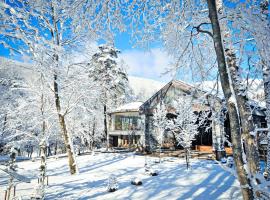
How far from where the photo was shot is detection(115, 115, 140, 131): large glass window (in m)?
33.2

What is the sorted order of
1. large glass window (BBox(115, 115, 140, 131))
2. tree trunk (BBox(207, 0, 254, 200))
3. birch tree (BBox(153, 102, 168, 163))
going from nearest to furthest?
1. tree trunk (BBox(207, 0, 254, 200))
2. birch tree (BBox(153, 102, 168, 163))
3. large glass window (BBox(115, 115, 140, 131))

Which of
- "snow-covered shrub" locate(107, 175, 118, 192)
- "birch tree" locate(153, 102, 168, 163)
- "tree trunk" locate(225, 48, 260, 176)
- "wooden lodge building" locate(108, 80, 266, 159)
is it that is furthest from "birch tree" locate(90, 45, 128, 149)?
"tree trunk" locate(225, 48, 260, 176)

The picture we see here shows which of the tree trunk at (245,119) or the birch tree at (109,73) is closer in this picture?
the tree trunk at (245,119)

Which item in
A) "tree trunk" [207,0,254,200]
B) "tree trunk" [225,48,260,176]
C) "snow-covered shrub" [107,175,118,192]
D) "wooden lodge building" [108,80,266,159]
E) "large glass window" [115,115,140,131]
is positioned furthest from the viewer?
"large glass window" [115,115,140,131]

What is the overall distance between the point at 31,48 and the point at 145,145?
819 inches

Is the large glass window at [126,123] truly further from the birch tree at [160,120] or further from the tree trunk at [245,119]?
the tree trunk at [245,119]

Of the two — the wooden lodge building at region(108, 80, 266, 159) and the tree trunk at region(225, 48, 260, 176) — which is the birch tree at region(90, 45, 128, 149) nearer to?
the wooden lodge building at region(108, 80, 266, 159)

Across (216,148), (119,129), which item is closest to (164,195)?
(216,148)

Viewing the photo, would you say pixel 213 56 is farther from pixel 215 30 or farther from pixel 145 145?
pixel 145 145

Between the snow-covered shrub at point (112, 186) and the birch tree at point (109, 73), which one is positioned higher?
the birch tree at point (109, 73)

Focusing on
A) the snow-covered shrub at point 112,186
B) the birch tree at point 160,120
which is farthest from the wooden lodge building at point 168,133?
the snow-covered shrub at point 112,186

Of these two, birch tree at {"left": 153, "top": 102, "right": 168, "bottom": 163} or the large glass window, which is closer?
birch tree at {"left": 153, "top": 102, "right": 168, "bottom": 163}

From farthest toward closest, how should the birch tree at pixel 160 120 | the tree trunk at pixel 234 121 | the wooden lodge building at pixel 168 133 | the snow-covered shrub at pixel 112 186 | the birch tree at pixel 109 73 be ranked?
the birch tree at pixel 109 73
the birch tree at pixel 160 120
the wooden lodge building at pixel 168 133
the snow-covered shrub at pixel 112 186
the tree trunk at pixel 234 121

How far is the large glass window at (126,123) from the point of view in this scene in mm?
33219
